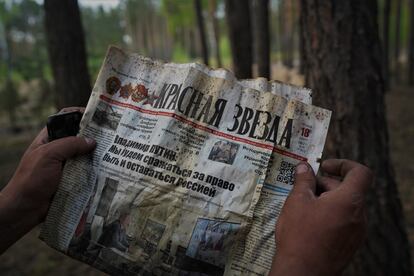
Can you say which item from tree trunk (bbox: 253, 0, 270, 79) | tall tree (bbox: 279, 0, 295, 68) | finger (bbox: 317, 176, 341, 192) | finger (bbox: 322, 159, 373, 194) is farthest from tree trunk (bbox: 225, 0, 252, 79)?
tall tree (bbox: 279, 0, 295, 68)

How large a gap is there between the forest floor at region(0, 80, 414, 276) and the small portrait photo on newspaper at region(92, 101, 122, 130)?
108 inches

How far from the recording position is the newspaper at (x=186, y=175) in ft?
4.15

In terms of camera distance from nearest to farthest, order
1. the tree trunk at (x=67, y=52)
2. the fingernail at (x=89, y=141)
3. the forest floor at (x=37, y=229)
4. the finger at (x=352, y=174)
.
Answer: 1. the finger at (x=352, y=174)
2. the fingernail at (x=89, y=141)
3. the forest floor at (x=37, y=229)
4. the tree trunk at (x=67, y=52)

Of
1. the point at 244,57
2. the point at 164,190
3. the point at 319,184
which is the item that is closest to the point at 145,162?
the point at 164,190

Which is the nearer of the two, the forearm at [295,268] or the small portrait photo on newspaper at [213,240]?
the forearm at [295,268]

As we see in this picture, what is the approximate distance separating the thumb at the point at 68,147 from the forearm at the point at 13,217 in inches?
7.3

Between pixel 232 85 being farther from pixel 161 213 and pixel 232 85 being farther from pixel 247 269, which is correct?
pixel 247 269

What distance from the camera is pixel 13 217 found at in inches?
52.2

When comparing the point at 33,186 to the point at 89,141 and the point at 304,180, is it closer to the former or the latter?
the point at 89,141

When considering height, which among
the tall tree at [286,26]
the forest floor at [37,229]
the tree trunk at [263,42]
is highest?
the tall tree at [286,26]

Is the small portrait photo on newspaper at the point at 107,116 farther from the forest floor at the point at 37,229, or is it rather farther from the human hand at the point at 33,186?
the forest floor at the point at 37,229

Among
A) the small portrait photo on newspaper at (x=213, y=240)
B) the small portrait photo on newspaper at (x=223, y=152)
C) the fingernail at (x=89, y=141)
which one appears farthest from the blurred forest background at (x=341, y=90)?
the small portrait photo on newspaper at (x=213, y=240)

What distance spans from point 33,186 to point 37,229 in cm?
389

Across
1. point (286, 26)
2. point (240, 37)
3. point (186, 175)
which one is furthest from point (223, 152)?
point (286, 26)
